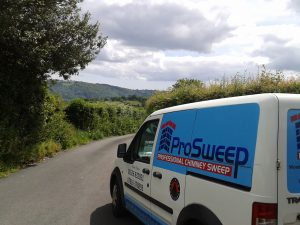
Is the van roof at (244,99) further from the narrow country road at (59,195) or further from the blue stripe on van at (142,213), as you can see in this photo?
the narrow country road at (59,195)

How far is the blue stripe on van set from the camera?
5.83 metres

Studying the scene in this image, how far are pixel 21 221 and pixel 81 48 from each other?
1140 centimetres

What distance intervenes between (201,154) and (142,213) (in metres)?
2.25

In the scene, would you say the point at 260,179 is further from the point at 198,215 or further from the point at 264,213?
the point at 198,215

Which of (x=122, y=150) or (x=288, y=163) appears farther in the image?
(x=122, y=150)

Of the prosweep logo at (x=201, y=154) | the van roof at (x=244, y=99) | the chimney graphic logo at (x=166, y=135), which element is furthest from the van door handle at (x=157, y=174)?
the van roof at (x=244, y=99)

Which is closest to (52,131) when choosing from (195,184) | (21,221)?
(21,221)

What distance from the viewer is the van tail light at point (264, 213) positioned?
366cm

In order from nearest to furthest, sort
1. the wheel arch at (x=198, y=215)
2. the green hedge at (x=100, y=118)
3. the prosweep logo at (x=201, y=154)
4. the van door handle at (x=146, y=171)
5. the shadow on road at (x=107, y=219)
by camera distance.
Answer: the prosweep logo at (x=201, y=154) < the wheel arch at (x=198, y=215) < the van door handle at (x=146, y=171) < the shadow on road at (x=107, y=219) < the green hedge at (x=100, y=118)

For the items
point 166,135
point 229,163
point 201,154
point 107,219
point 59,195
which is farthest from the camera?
point 59,195

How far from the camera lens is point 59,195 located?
9.91m

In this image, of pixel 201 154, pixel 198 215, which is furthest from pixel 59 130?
pixel 198 215

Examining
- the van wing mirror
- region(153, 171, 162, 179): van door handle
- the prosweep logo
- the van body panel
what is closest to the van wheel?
the van wing mirror

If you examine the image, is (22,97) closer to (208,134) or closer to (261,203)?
(208,134)
